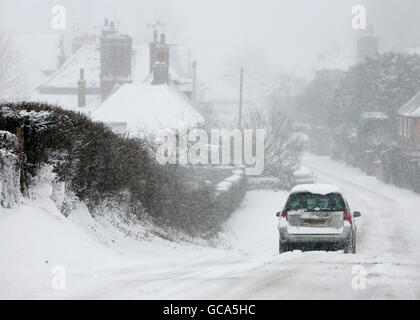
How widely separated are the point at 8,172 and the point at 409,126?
160ft

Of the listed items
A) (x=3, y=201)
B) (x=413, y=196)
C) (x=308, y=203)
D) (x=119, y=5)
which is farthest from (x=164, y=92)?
(x=119, y=5)

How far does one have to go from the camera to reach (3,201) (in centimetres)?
1183

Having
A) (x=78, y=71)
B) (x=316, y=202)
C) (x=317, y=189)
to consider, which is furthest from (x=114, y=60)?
(x=316, y=202)

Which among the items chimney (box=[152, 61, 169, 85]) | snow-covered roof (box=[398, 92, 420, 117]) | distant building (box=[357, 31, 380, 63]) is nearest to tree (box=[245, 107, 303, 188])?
chimney (box=[152, 61, 169, 85])

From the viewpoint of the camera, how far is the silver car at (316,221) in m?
15.6

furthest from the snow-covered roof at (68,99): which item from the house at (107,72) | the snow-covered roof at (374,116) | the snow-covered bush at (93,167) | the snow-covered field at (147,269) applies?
the snow-covered field at (147,269)

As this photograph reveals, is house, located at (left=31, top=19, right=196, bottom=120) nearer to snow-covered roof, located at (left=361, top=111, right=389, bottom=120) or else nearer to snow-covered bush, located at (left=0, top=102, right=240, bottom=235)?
snow-covered roof, located at (left=361, top=111, right=389, bottom=120)

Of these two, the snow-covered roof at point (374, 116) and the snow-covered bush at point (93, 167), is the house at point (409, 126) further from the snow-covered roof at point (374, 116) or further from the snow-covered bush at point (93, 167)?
the snow-covered bush at point (93, 167)

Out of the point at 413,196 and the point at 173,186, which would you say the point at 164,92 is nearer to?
the point at 413,196

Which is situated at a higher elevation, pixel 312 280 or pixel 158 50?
pixel 158 50

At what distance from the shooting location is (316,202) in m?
15.8

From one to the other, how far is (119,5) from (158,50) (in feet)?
343

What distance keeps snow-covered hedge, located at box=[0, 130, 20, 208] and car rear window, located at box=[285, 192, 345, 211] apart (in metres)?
5.82

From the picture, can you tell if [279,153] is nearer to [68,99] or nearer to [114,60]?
[114,60]
